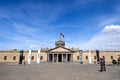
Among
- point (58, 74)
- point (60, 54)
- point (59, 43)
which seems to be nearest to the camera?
point (58, 74)

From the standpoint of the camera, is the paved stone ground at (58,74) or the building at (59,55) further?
the building at (59,55)

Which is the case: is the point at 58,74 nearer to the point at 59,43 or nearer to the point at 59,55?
the point at 59,55

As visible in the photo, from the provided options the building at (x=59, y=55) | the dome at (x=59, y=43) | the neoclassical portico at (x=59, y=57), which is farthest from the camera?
the dome at (x=59, y=43)

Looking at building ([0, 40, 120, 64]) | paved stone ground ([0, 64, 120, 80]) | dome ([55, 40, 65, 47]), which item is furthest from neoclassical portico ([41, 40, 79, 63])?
paved stone ground ([0, 64, 120, 80])

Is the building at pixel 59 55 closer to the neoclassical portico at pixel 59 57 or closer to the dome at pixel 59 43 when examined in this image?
the neoclassical portico at pixel 59 57

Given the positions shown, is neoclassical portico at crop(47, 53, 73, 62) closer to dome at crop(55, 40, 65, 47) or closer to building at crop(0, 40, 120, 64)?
building at crop(0, 40, 120, 64)

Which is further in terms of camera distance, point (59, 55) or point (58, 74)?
point (59, 55)

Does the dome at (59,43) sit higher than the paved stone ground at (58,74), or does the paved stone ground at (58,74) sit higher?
the dome at (59,43)

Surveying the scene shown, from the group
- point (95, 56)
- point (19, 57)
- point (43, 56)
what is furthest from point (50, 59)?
point (95, 56)

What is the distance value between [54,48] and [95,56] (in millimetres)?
20922

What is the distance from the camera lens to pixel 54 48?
57812 mm

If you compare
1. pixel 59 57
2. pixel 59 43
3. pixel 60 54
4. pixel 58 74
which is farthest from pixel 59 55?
pixel 58 74

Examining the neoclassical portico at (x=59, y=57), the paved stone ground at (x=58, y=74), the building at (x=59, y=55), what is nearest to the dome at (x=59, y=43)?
the building at (x=59, y=55)

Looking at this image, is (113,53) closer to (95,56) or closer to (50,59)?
(95,56)
